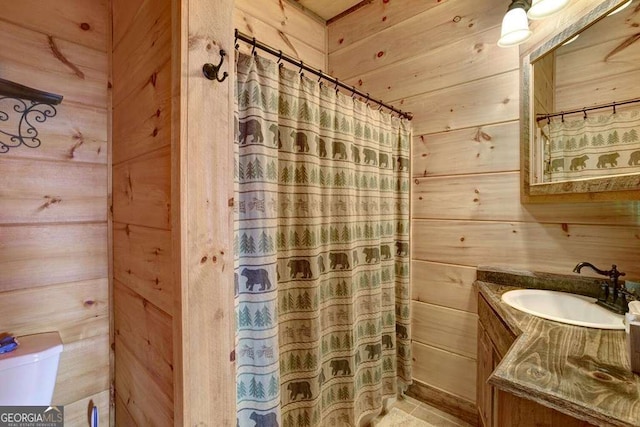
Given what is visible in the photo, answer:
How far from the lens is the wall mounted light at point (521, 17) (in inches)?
51.0

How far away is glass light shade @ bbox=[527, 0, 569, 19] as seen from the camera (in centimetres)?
126

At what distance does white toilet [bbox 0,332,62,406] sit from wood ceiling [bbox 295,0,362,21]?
2447mm

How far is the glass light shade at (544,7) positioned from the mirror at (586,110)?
10 cm

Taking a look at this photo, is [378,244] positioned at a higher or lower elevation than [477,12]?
lower

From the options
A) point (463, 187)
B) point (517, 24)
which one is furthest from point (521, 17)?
point (463, 187)

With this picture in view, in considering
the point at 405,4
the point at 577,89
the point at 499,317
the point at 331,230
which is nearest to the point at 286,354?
the point at 331,230

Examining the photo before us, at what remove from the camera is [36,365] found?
948mm

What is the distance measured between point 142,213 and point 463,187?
1627 mm

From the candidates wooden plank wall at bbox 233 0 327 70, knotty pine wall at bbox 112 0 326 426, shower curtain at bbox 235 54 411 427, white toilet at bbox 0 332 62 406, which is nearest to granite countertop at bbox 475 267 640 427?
shower curtain at bbox 235 54 411 427

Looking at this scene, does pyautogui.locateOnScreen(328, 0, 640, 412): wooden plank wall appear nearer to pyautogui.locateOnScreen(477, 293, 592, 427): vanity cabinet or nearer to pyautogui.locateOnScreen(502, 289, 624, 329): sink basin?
pyautogui.locateOnScreen(502, 289, 624, 329): sink basin

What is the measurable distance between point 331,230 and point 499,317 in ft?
2.55

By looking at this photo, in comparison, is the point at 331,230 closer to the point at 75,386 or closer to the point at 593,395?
the point at 593,395

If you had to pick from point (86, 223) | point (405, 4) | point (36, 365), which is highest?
point (405, 4)

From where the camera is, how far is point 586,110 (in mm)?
1256
